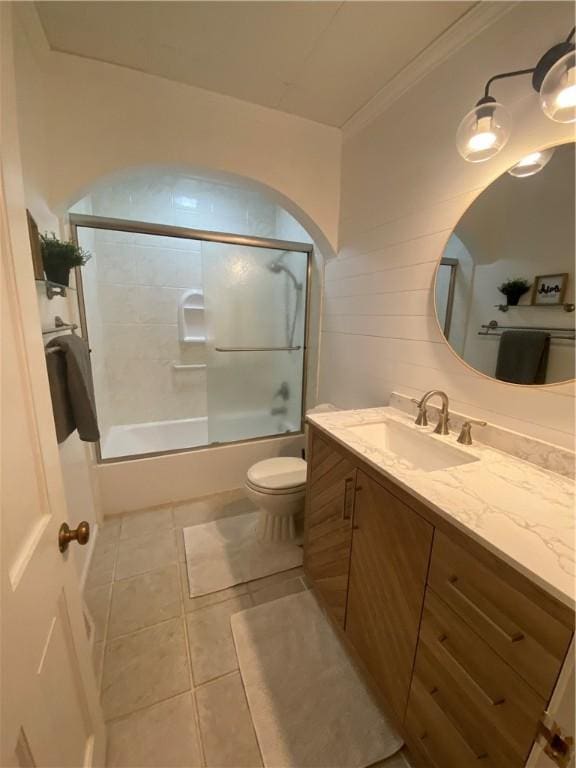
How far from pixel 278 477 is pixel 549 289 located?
1.52m

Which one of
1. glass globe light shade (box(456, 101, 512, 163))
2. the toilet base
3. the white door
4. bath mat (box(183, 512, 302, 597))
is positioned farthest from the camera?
the toilet base

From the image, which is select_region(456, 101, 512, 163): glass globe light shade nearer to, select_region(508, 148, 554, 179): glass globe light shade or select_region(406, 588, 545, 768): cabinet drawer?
select_region(508, 148, 554, 179): glass globe light shade

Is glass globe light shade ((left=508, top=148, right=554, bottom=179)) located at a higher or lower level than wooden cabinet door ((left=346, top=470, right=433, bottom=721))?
higher

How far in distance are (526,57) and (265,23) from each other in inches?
38.2

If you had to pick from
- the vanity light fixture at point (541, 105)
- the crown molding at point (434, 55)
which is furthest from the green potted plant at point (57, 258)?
the crown molding at point (434, 55)

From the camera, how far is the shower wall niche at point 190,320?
2322 millimetres

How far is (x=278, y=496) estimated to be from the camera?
176 cm

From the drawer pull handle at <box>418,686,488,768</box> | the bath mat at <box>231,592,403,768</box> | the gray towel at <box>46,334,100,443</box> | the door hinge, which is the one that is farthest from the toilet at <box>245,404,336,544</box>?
the door hinge

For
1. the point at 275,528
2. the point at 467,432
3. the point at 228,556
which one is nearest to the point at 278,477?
the point at 275,528

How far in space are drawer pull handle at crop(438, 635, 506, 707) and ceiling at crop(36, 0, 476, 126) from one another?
2.11 meters

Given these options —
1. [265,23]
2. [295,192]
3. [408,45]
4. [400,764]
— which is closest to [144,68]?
[265,23]

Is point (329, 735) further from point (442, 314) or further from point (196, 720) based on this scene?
point (442, 314)

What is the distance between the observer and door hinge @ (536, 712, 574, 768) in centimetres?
56

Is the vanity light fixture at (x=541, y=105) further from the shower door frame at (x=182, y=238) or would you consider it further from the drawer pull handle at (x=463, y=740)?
the drawer pull handle at (x=463, y=740)
